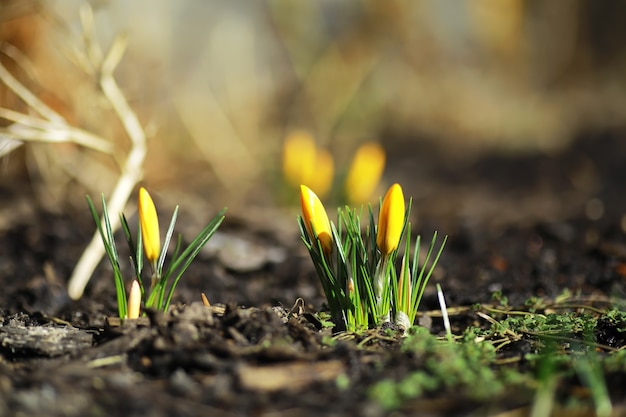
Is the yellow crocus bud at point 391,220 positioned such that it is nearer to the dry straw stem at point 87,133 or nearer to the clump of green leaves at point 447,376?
the clump of green leaves at point 447,376

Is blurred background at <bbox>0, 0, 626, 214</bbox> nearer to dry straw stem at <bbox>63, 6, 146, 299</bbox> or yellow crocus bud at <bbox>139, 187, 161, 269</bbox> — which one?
dry straw stem at <bbox>63, 6, 146, 299</bbox>

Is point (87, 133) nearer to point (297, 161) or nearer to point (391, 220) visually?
point (391, 220)

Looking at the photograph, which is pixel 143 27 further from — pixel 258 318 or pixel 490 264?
pixel 258 318

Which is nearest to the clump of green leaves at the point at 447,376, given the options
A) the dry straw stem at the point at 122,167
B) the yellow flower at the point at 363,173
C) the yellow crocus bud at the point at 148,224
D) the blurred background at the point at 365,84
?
the yellow crocus bud at the point at 148,224

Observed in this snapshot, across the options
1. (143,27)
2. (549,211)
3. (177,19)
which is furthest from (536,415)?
(177,19)

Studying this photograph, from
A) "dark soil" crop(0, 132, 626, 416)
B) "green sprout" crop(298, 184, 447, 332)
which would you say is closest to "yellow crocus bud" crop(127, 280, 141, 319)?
"dark soil" crop(0, 132, 626, 416)

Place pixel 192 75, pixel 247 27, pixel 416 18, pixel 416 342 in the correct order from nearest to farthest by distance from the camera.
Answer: pixel 416 342 < pixel 416 18 < pixel 192 75 < pixel 247 27
